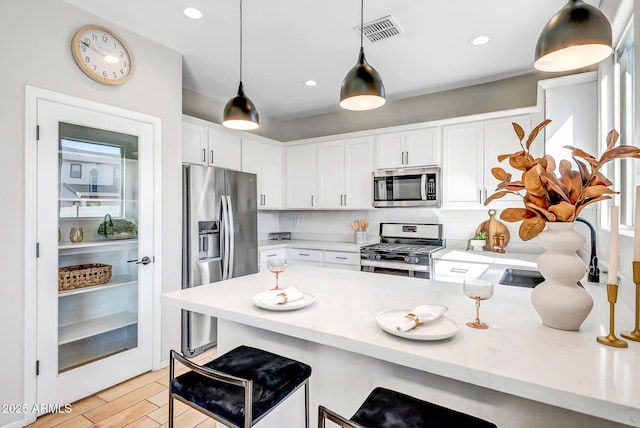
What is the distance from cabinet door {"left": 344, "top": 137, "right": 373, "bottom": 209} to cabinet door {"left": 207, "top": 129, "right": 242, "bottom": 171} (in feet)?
4.44

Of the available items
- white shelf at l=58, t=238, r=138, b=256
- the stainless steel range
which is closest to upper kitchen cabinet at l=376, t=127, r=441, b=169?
the stainless steel range

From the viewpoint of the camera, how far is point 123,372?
8.30 ft

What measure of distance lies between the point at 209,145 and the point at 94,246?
159 cm

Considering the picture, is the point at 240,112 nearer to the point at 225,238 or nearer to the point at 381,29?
the point at 381,29

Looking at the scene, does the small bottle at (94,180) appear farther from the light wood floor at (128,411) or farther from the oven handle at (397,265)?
the oven handle at (397,265)

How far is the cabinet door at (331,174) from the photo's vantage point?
164 inches

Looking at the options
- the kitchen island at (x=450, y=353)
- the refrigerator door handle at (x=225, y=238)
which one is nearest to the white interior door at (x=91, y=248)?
the refrigerator door handle at (x=225, y=238)

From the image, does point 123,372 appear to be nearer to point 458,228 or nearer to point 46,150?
point 46,150

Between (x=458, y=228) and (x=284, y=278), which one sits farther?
(x=458, y=228)

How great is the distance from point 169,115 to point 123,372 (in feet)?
7.10

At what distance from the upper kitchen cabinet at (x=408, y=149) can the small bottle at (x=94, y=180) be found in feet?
9.24

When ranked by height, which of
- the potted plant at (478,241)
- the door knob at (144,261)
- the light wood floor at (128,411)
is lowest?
the light wood floor at (128,411)

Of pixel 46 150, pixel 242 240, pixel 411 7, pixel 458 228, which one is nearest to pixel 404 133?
pixel 458 228

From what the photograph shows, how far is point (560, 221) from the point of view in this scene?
1.11 meters
